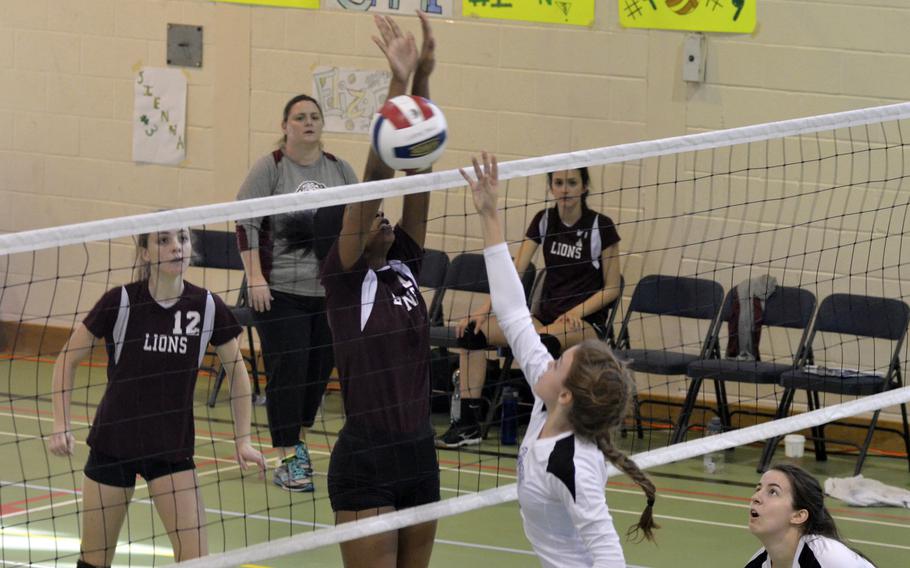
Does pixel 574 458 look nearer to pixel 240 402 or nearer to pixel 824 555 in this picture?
pixel 824 555

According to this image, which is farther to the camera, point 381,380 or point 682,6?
point 682,6

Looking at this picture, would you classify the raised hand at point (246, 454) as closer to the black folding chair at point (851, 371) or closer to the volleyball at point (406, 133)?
the volleyball at point (406, 133)

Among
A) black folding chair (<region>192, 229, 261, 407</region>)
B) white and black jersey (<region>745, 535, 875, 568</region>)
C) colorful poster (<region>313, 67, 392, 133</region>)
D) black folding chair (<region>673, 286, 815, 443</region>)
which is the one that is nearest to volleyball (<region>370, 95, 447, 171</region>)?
white and black jersey (<region>745, 535, 875, 568</region>)

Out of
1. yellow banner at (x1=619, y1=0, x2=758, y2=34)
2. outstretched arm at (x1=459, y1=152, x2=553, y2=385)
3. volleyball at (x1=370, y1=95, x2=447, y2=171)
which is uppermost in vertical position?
yellow banner at (x1=619, y1=0, x2=758, y2=34)

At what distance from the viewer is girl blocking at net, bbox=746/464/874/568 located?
4.18m

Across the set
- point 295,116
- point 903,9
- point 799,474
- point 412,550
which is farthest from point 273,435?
point 903,9

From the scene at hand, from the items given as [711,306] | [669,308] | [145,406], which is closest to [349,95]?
[669,308]

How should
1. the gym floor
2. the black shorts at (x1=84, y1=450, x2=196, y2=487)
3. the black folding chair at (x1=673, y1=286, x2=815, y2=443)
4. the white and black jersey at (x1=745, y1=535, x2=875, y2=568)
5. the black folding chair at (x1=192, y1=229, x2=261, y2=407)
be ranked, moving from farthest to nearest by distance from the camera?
1. the black folding chair at (x1=192, y1=229, x2=261, y2=407)
2. the black folding chair at (x1=673, y1=286, x2=815, y2=443)
3. the gym floor
4. the black shorts at (x1=84, y1=450, x2=196, y2=487)
5. the white and black jersey at (x1=745, y1=535, x2=875, y2=568)

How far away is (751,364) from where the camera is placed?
778 cm

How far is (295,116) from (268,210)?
2.77m

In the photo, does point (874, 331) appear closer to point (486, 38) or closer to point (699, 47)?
point (699, 47)

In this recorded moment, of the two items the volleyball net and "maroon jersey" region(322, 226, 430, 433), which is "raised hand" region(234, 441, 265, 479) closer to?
"maroon jersey" region(322, 226, 430, 433)

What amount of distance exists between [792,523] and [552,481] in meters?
1.04

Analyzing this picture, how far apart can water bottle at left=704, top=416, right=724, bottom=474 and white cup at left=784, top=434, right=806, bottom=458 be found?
0.37 m
